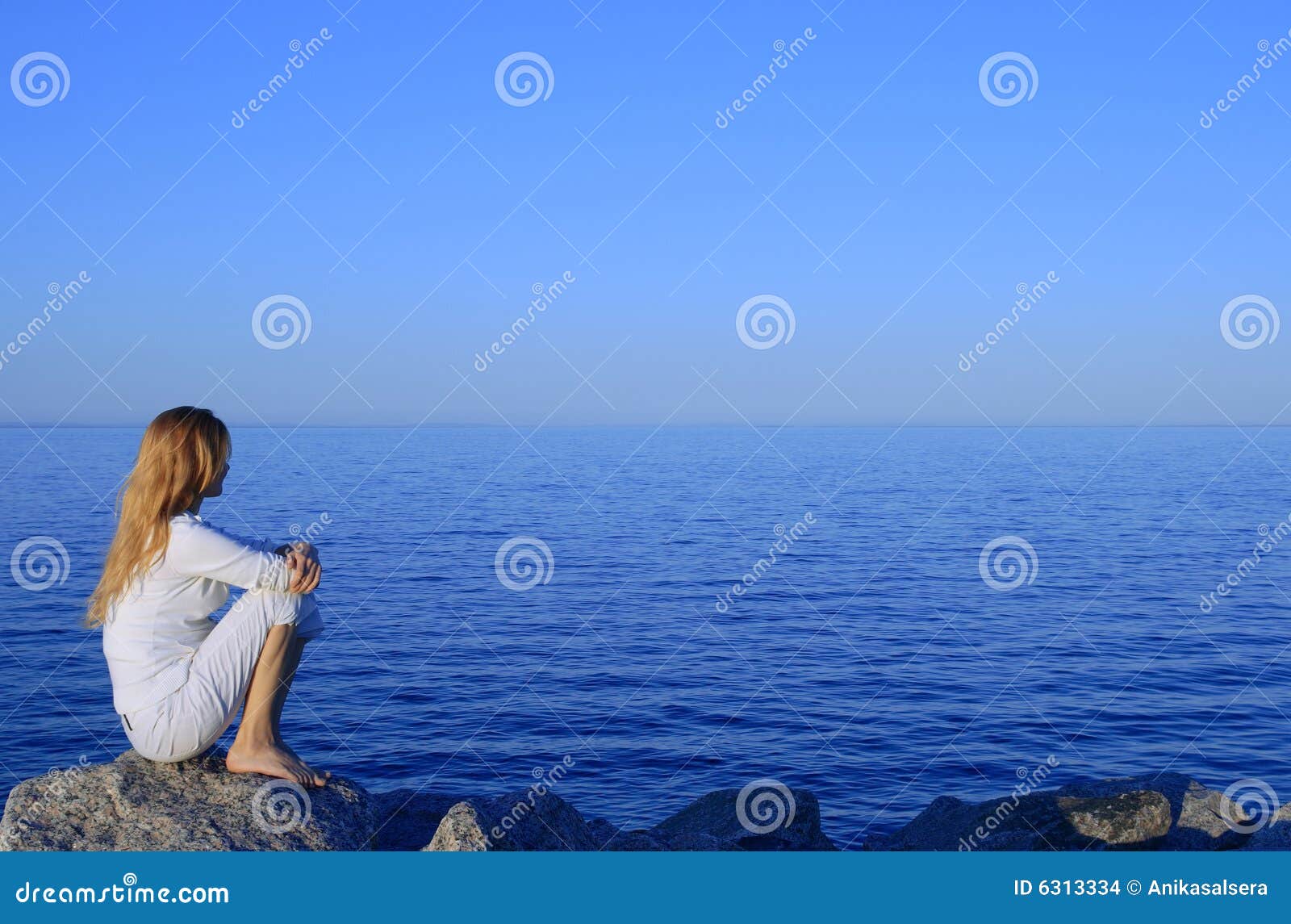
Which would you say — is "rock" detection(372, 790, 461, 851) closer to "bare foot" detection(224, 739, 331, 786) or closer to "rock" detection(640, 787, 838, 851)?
"rock" detection(640, 787, 838, 851)

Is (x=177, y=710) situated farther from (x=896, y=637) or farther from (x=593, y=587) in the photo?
(x=593, y=587)

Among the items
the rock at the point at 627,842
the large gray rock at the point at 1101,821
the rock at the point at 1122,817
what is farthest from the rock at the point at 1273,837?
the rock at the point at 627,842

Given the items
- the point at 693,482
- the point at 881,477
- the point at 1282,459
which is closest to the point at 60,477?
the point at 693,482

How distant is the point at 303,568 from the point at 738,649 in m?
19.5

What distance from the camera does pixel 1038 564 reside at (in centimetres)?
3756

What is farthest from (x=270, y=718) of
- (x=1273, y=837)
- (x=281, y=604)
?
(x=1273, y=837)

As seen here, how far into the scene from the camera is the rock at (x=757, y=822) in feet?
35.1

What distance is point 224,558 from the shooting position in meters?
6.05

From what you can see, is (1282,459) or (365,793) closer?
(365,793)

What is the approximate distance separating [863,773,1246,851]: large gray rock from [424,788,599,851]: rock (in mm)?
4377

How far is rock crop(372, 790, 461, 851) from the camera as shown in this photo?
9617 mm

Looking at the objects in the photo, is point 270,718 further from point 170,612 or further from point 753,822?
point 753,822

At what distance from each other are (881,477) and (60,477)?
5641 cm

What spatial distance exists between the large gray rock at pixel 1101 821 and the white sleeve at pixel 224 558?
746 cm
